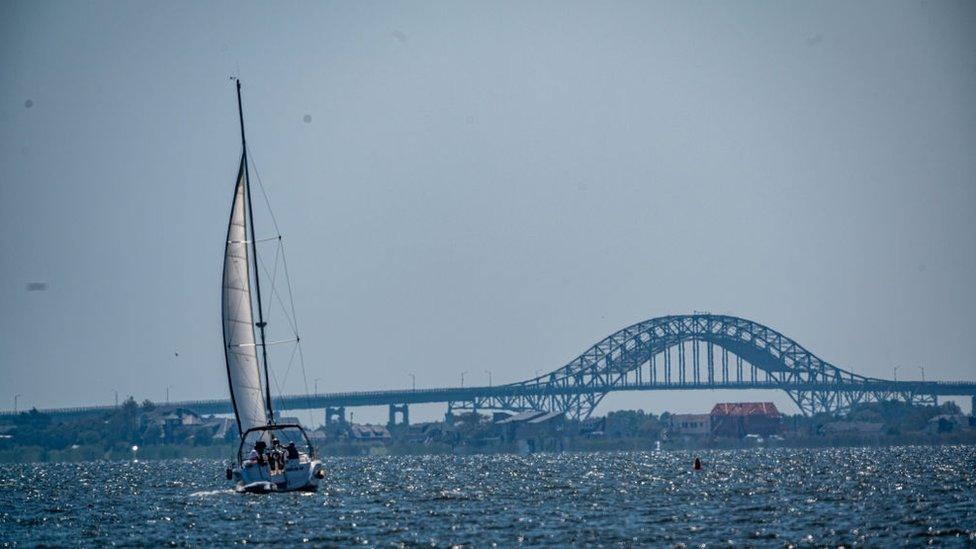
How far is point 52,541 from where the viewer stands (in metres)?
47.8

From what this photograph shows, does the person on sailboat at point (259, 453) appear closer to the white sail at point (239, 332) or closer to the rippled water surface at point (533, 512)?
the white sail at point (239, 332)

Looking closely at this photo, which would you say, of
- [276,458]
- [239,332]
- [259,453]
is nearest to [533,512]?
[276,458]

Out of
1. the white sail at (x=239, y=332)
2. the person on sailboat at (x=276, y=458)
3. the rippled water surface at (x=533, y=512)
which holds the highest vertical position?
the white sail at (x=239, y=332)

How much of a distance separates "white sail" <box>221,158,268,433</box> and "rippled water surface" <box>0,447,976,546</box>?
3723 mm

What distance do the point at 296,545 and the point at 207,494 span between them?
29.1 meters

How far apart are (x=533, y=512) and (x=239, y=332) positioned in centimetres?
1771

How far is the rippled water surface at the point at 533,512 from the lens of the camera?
45.8 metres

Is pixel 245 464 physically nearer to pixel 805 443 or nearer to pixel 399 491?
pixel 399 491

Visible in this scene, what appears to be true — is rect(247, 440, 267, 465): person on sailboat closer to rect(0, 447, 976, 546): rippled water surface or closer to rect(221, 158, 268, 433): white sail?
rect(221, 158, 268, 433): white sail

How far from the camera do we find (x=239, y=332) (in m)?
67.2

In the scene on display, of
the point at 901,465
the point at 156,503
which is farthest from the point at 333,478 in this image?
the point at 901,465

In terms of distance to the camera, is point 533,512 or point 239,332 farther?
point 239,332

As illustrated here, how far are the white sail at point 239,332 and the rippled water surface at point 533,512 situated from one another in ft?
12.2

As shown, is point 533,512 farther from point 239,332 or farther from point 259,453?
point 239,332
